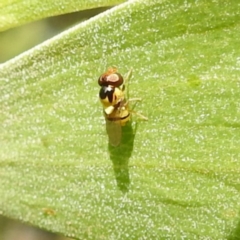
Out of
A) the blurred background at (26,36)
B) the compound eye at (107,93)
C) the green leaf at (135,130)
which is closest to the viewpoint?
the green leaf at (135,130)

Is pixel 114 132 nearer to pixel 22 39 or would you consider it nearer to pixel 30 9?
pixel 30 9

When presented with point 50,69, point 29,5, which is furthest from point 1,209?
point 29,5

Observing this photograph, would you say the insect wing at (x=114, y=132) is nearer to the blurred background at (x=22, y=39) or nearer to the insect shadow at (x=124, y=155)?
the insect shadow at (x=124, y=155)

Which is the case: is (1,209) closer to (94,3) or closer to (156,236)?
(156,236)

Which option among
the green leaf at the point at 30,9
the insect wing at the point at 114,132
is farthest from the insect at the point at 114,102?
the green leaf at the point at 30,9

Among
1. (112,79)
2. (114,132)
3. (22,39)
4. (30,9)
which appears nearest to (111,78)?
(112,79)

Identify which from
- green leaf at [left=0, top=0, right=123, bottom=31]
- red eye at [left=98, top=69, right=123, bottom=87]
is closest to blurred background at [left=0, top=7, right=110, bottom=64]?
green leaf at [left=0, top=0, right=123, bottom=31]

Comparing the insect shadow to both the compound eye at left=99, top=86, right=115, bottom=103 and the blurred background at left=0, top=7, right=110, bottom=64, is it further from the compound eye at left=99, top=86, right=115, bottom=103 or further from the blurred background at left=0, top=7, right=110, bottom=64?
the blurred background at left=0, top=7, right=110, bottom=64
